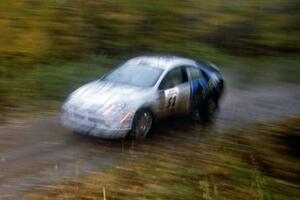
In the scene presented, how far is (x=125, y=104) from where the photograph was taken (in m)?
10.1

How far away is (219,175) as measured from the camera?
6.32m

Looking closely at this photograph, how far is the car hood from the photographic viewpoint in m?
10.1

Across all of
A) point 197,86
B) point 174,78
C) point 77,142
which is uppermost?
point 174,78

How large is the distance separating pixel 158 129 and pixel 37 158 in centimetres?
261

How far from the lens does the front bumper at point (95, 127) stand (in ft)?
32.5

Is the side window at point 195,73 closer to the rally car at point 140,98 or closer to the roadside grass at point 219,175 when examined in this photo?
the rally car at point 140,98

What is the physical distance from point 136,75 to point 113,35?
3.42 m

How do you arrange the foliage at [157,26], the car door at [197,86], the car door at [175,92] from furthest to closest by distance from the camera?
1. the car door at [197,86]
2. the car door at [175,92]
3. the foliage at [157,26]

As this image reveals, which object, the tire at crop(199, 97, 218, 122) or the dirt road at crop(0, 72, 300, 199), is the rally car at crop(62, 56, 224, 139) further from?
the dirt road at crop(0, 72, 300, 199)

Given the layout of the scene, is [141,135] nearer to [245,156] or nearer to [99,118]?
[99,118]

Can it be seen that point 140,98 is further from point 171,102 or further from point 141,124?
point 171,102

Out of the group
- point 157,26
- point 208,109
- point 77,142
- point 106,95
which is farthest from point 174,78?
point 157,26

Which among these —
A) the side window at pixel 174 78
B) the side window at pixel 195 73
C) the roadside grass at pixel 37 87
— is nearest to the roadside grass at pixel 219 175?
the side window at pixel 174 78

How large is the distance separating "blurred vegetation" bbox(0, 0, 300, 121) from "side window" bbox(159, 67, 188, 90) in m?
1.12
